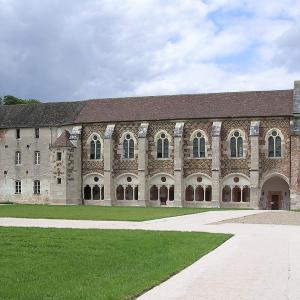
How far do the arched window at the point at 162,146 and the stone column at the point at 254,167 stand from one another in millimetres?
8027

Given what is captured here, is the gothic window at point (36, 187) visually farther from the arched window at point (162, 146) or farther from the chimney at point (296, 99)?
the chimney at point (296, 99)

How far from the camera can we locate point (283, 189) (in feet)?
169

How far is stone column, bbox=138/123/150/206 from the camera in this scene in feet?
177

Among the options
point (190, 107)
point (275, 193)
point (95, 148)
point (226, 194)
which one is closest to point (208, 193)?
point (226, 194)

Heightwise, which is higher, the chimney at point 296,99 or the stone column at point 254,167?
the chimney at point 296,99

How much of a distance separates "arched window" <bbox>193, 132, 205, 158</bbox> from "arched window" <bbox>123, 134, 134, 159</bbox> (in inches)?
242

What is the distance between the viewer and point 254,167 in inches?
1977

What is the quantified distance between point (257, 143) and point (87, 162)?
16562 millimetres

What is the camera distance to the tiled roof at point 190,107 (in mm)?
51744

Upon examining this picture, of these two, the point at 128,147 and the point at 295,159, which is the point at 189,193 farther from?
the point at 295,159

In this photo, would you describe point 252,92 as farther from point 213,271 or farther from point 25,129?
point 213,271

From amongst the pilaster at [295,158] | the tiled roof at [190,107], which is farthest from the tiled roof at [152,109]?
A: the pilaster at [295,158]

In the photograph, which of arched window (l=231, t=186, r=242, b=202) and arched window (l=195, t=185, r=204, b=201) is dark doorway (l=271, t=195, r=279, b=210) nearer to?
arched window (l=231, t=186, r=242, b=202)

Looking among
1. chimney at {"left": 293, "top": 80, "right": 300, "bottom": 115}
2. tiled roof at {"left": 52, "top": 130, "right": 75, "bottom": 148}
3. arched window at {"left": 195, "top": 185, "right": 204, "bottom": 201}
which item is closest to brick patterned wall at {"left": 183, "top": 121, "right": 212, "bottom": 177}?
arched window at {"left": 195, "top": 185, "right": 204, "bottom": 201}
